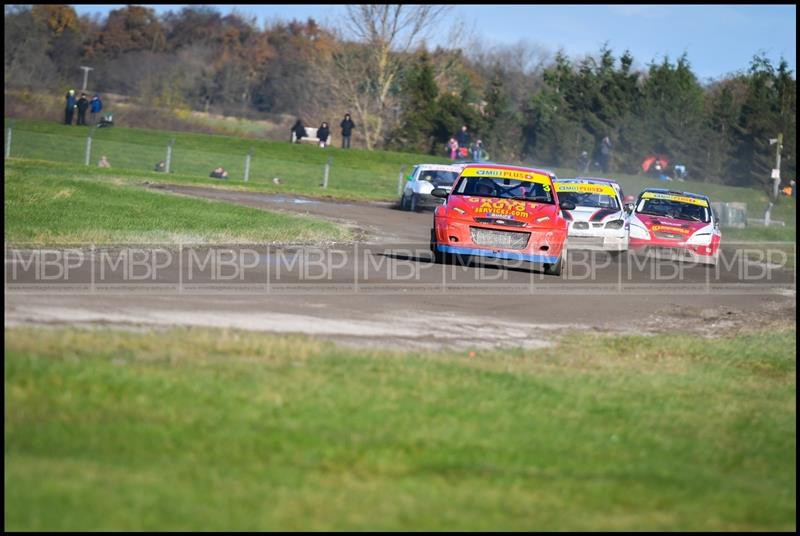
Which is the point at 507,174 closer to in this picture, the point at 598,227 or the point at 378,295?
the point at 598,227

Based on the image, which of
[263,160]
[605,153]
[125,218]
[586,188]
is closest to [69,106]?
[263,160]

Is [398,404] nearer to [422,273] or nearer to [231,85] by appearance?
[422,273]

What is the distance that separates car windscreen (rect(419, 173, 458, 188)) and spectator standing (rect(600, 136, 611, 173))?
23416 mm

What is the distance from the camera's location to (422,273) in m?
17.3

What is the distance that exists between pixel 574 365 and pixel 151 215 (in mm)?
13347

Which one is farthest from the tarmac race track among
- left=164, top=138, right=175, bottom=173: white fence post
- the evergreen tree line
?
the evergreen tree line

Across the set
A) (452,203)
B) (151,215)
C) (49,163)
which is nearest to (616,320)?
(452,203)

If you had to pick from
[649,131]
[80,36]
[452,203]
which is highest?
[80,36]

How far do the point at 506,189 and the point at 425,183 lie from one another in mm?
15140

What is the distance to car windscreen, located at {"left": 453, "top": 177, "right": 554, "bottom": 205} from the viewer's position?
18812mm

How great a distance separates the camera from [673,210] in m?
25.9

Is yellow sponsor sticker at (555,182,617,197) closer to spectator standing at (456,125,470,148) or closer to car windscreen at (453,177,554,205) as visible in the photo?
car windscreen at (453,177,554,205)

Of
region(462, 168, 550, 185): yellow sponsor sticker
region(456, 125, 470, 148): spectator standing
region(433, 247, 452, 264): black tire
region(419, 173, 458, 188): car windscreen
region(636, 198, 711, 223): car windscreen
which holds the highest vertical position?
region(456, 125, 470, 148): spectator standing

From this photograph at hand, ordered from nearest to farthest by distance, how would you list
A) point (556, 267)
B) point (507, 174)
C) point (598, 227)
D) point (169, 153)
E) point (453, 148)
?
point (556, 267), point (507, 174), point (598, 227), point (169, 153), point (453, 148)
